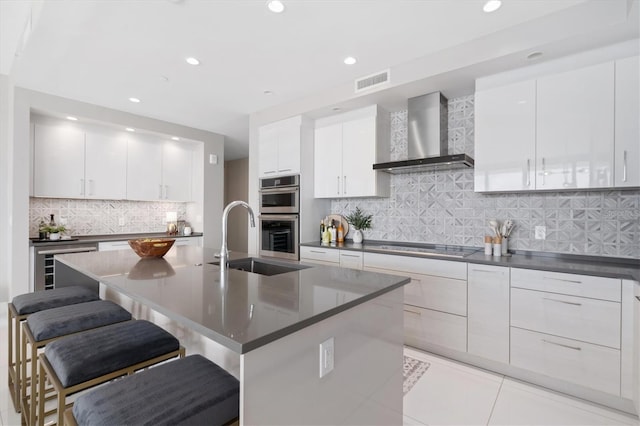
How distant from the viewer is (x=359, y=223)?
3619 mm

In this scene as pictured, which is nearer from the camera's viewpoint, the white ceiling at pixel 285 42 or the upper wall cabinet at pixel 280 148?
the white ceiling at pixel 285 42

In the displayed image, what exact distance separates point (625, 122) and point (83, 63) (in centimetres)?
438

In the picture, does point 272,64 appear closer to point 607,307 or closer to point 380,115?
point 380,115

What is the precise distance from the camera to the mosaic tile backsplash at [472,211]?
228cm

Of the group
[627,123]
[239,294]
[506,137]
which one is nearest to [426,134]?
[506,137]

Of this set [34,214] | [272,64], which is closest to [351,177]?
[272,64]

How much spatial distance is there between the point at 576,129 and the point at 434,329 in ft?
6.20

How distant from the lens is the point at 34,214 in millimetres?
3695

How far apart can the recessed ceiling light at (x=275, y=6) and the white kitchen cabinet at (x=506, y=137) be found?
1780 mm

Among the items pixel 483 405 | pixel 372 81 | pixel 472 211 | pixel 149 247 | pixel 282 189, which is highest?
pixel 372 81

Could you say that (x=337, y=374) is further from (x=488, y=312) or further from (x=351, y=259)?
(x=351, y=259)

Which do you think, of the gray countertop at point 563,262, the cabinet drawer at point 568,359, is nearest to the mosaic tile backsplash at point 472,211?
the gray countertop at point 563,262

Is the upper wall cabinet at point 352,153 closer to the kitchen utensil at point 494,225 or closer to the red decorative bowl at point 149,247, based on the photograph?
the kitchen utensil at point 494,225

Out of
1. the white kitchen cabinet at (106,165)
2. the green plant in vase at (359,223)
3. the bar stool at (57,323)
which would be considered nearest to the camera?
the bar stool at (57,323)
